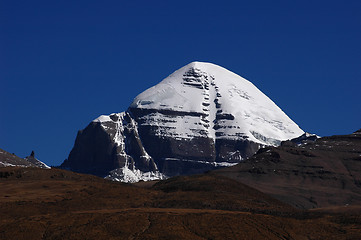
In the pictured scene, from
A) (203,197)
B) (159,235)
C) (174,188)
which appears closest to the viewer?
(159,235)

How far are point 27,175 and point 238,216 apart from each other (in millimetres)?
78613

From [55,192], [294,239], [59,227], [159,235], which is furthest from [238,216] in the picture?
[55,192]

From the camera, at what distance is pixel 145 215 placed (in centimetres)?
13488

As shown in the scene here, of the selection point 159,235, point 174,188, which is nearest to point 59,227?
point 159,235

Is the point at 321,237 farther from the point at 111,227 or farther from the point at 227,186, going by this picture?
the point at 227,186

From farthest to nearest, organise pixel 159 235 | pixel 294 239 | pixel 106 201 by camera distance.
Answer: pixel 106 201
pixel 294 239
pixel 159 235

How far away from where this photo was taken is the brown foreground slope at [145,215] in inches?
4936

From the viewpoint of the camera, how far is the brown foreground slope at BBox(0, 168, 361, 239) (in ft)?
411

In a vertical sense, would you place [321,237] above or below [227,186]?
below

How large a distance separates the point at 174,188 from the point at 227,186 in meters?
14.1

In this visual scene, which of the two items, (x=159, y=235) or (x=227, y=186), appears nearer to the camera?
→ (x=159, y=235)

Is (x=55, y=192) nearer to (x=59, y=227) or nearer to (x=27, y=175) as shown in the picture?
(x=27, y=175)

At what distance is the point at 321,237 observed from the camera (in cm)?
13400

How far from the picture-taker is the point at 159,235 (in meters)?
122
